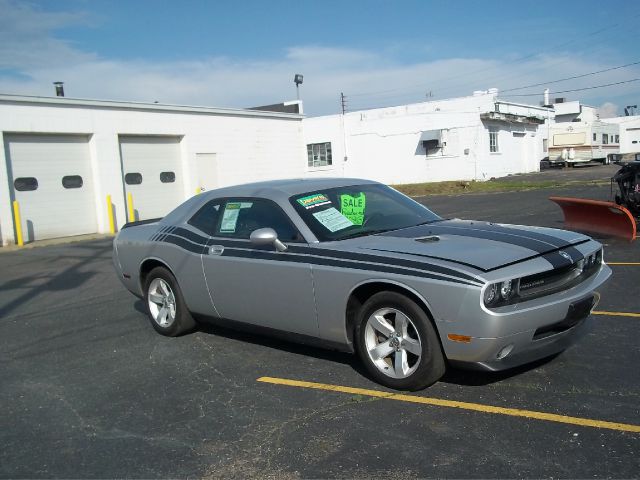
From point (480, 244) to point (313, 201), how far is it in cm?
157

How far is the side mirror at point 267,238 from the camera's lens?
498 centimetres

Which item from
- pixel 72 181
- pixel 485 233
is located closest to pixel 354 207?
pixel 485 233

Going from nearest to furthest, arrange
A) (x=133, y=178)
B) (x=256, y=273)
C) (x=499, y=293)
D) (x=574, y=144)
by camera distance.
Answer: (x=499, y=293), (x=256, y=273), (x=133, y=178), (x=574, y=144)

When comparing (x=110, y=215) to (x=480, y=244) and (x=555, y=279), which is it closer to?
(x=480, y=244)

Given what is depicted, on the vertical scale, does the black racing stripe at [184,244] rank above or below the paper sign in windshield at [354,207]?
below

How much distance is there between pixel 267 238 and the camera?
4973 mm

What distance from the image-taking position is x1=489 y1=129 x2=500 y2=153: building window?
3676cm

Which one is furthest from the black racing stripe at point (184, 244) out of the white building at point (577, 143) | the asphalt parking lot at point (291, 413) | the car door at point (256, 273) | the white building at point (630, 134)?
the white building at point (630, 134)

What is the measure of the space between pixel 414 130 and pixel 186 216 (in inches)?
1206

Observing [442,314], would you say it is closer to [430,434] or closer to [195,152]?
[430,434]

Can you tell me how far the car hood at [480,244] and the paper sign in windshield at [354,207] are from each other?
0.35 m

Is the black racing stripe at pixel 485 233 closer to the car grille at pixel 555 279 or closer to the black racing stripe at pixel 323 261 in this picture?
the car grille at pixel 555 279

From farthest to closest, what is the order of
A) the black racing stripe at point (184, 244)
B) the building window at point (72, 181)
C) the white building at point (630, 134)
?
the white building at point (630, 134) → the building window at point (72, 181) → the black racing stripe at point (184, 244)

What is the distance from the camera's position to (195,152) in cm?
2161
